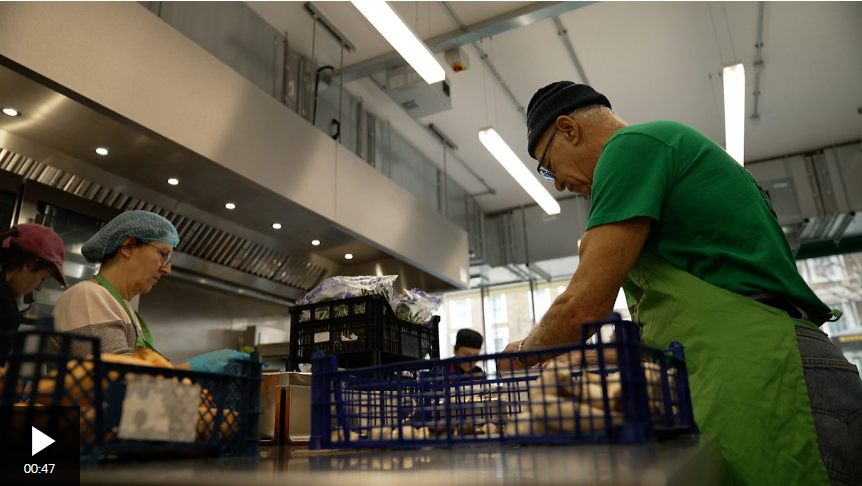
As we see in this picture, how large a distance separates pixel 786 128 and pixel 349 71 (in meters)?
4.49

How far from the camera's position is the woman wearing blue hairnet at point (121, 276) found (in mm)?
1689

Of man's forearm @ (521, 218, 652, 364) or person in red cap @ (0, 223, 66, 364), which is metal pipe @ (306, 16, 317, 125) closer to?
person in red cap @ (0, 223, 66, 364)

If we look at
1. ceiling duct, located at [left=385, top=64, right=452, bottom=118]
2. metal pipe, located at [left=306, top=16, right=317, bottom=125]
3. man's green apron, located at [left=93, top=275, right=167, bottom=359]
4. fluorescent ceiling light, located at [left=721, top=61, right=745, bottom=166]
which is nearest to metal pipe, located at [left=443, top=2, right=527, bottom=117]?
ceiling duct, located at [left=385, top=64, right=452, bottom=118]

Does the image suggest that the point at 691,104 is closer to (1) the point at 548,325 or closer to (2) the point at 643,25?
(2) the point at 643,25

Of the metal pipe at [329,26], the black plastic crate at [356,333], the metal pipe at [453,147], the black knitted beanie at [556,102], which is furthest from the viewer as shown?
the metal pipe at [453,147]

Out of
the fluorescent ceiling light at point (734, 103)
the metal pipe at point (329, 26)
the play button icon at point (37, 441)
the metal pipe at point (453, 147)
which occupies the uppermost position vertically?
the metal pipe at point (329, 26)

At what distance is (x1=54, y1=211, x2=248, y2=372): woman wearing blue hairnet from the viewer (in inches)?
66.5

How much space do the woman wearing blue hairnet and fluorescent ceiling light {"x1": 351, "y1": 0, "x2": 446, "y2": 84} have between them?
4.68 ft

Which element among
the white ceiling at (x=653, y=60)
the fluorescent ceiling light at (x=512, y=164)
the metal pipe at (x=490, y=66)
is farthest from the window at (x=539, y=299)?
the metal pipe at (x=490, y=66)

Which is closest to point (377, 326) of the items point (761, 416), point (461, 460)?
point (761, 416)

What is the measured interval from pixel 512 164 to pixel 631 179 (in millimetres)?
3501

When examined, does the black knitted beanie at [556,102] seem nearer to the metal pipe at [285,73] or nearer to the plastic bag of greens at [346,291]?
the plastic bag of greens at [346,291]

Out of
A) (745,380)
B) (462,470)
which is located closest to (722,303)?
(745,380)

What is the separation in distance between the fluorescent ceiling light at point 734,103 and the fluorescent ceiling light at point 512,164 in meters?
1.45
